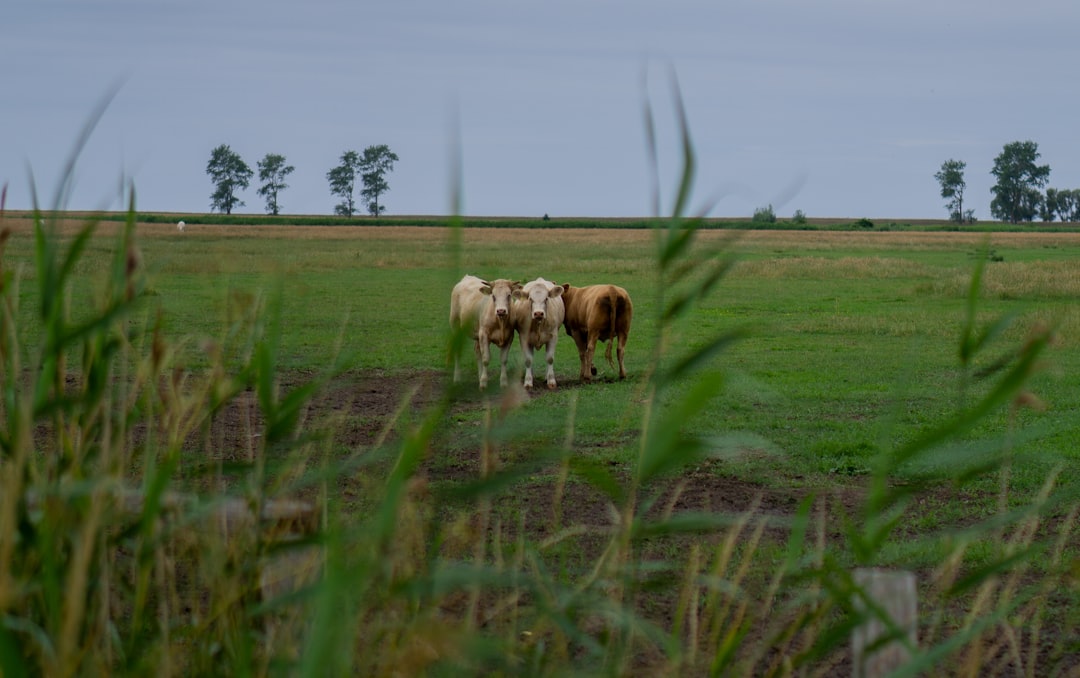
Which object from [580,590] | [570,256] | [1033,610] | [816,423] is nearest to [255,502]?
[580,590]

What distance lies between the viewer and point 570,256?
43.2m

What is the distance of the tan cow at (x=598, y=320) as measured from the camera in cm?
1331

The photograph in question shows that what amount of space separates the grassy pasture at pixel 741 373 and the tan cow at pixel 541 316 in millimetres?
513

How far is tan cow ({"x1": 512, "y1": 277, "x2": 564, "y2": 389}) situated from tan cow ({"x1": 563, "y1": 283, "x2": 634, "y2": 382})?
10.7 inches

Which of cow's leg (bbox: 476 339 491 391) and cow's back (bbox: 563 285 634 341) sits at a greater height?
cow's back (bbox: 563 285 634 341)

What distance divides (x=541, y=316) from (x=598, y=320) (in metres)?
2.06

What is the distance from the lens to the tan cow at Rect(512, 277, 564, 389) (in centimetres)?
1171

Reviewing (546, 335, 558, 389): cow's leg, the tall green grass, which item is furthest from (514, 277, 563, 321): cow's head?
the tall green grass

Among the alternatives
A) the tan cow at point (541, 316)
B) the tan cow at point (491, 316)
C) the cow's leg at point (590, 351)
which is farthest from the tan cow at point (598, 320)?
the tan cow at point (491, 316)

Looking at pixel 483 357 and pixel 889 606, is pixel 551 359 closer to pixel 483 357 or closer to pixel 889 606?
pixel 483 357

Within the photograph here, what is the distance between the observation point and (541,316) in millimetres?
11367

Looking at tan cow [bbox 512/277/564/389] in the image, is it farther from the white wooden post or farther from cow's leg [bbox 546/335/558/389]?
the white wooden post

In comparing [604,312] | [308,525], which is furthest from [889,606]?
[604,312]

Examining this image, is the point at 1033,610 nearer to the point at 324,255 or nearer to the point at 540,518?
the point at 540,518
